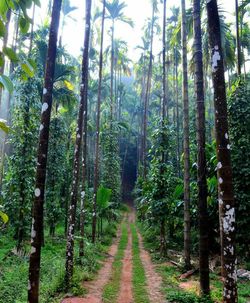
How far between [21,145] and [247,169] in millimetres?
9655

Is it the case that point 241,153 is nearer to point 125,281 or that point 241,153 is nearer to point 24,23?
point 125,281

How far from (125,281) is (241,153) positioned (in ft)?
22.1

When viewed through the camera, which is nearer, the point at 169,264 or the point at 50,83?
the point at 50,83

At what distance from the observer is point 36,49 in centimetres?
1623

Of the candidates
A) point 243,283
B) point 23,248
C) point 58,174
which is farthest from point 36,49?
point 243,283

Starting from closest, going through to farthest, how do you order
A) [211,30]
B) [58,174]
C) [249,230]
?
[211,30] → [249,230] → [58,174]

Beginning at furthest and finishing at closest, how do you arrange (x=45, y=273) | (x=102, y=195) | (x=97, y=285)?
(x=102, y=195)
(x=45, y=273)
(x=97, y=285)

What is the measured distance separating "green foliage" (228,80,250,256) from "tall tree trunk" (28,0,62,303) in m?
9.01

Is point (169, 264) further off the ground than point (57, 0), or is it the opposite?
point (57, 0)

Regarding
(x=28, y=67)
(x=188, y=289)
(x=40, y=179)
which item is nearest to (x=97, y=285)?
(x=188, y=289)

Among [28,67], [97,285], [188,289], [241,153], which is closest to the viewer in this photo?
[28,67]

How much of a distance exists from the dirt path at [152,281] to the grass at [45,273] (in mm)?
2037

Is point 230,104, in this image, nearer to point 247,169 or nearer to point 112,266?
point 247,169

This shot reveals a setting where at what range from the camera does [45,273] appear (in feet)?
36.2
